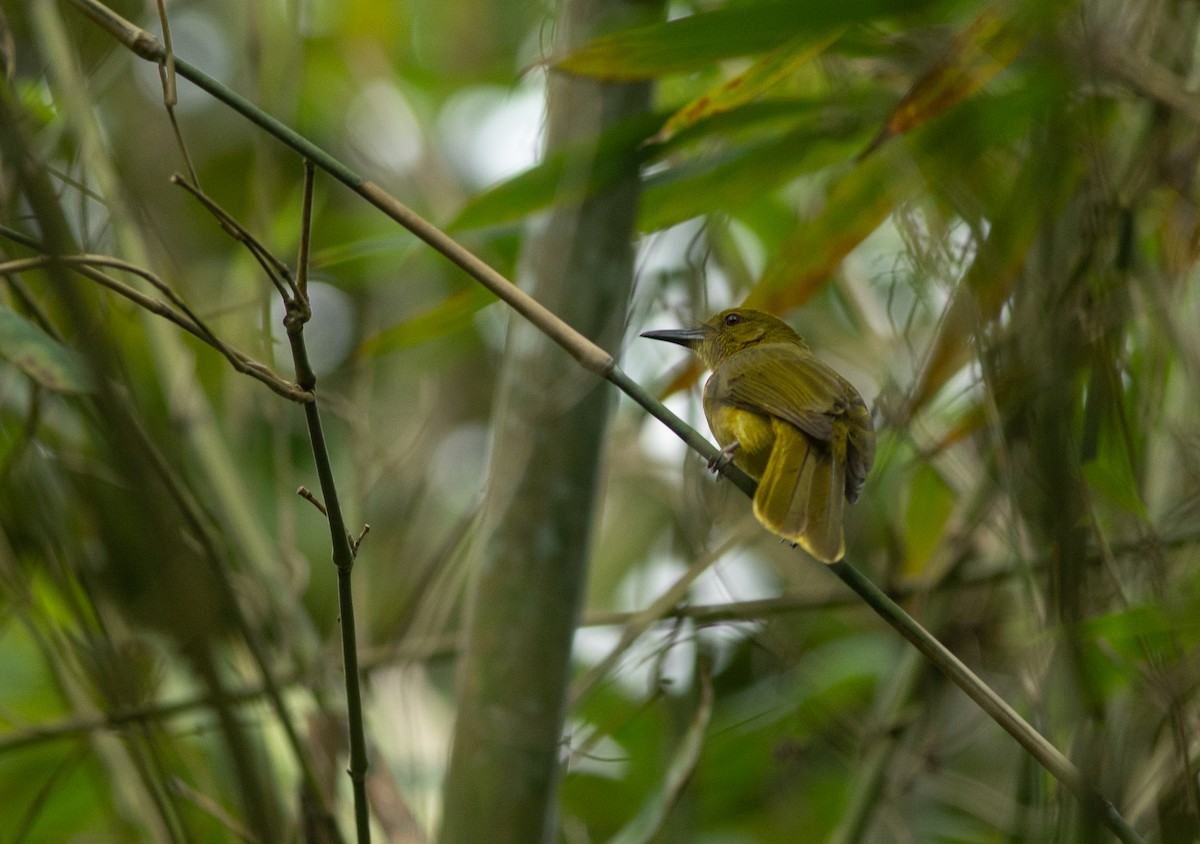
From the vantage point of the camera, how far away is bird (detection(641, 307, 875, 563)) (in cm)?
218

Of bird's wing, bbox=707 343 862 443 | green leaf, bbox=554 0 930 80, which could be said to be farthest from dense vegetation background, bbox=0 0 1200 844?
bird's wing, bbox=707 343 862 443

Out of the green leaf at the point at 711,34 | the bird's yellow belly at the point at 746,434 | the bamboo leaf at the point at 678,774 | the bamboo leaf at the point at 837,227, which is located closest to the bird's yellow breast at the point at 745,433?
the bird's yellow belly at the point at 746,434

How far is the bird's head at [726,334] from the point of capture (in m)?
2.66

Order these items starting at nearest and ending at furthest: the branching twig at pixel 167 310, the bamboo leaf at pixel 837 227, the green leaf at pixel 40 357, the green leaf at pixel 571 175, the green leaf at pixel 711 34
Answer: the branching twig at pixel 167 310, the green leaf at pixel 40 357, the green leaf at pixel 711 34, the green leaf at pixel 571 175, the bamboo leaf at pixel 837 227

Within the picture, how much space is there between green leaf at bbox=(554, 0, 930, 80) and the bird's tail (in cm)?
77

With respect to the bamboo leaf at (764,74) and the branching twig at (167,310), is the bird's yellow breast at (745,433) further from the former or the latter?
the branching twig at (167,310)

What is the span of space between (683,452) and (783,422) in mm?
218

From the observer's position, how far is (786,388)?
2.56 metres

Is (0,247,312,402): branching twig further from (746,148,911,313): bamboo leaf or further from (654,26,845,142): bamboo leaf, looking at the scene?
(746,148,911,313): bamboo leaf

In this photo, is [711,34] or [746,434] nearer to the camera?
[711,34]

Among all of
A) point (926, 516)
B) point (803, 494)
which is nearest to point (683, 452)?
point (803, 494)

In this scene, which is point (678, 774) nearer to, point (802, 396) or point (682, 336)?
point (802, 396)

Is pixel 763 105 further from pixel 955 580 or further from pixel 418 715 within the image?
pixel 418 715

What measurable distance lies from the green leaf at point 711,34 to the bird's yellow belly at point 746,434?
90cm
